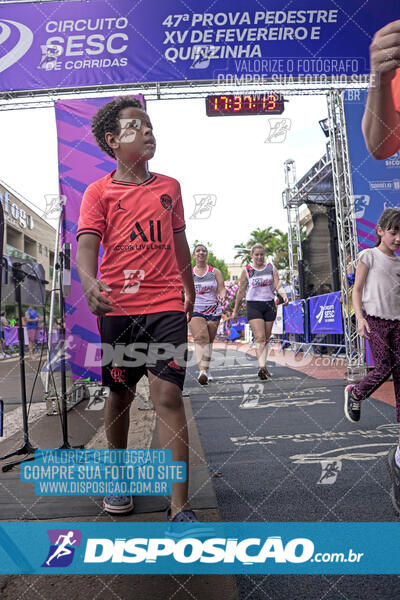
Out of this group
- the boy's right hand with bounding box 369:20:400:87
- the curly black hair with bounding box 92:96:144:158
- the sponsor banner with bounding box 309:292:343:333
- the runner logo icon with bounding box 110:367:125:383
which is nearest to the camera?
the boy's right hand with bounding box 369:20:400:87

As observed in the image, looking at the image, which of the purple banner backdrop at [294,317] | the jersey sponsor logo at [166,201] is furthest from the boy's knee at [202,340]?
the purple banner backdrop at [294,317]

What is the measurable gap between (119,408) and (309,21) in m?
5.65

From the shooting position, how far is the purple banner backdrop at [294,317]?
487 inches

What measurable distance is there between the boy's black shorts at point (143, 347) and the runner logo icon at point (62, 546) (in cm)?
57

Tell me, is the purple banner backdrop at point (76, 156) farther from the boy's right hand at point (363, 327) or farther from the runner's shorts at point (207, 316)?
the boy's right hand at point (363, 327)

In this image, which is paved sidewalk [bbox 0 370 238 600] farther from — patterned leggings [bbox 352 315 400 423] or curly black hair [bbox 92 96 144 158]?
patterned leggings [bbox 352 315 400 423]

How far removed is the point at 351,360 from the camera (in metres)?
7.30

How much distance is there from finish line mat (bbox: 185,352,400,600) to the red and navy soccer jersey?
954mm

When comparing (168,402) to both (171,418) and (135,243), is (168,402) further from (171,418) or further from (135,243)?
(135,243)

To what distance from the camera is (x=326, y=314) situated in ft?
32.6

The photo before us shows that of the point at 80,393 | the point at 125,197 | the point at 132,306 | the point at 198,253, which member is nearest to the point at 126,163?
the point at 125,197

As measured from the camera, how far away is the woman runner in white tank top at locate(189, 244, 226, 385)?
6.29 metres

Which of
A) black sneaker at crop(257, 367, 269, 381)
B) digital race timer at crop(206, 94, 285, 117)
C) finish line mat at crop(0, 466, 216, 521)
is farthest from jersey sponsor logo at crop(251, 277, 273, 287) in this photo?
finish line mat at crop(0, 466, 216, 521)

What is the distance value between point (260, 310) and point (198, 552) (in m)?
5.26
